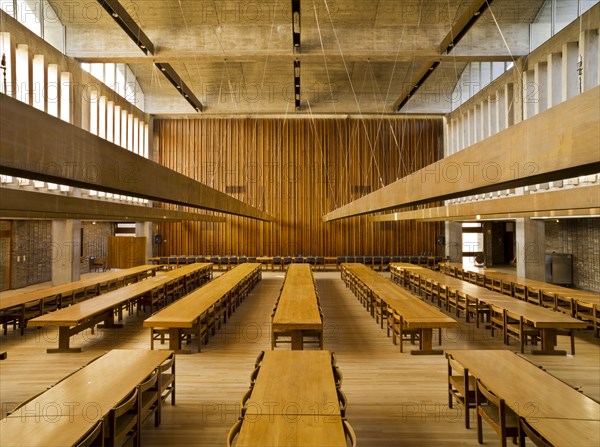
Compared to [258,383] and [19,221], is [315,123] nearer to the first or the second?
[19,221]

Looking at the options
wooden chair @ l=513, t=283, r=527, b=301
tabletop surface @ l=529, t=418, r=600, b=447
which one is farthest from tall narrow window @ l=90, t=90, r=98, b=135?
tabletop surface @ l=529, t=418, r=600, b=447

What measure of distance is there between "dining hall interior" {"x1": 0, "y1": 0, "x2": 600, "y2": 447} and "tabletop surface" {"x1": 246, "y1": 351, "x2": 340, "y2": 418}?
26mm

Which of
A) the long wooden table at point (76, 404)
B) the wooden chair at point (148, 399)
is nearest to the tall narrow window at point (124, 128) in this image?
the long wooden table at point (76, 404)

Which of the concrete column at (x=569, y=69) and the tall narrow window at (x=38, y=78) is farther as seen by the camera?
the tall narrow window at (x=38, y=78)

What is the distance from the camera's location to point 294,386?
3221 millimetres

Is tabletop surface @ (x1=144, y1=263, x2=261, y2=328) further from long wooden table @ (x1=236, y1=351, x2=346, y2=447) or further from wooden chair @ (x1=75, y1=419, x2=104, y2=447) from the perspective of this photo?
wooden chair @ (x1=75, y1=419, x2=104, y2=447)

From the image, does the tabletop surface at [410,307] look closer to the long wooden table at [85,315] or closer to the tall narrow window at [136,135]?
the long wooden table at [85,315]

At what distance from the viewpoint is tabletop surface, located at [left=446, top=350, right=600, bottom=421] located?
116 inches

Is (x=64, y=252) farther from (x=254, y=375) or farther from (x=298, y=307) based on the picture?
(x=254, y=375)

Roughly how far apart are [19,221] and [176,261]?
673cm

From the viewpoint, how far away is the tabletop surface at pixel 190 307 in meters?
5.87

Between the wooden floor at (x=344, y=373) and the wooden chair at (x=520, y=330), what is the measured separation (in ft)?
0.99

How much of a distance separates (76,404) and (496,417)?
3.54 m

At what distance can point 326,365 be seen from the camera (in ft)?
12.2
